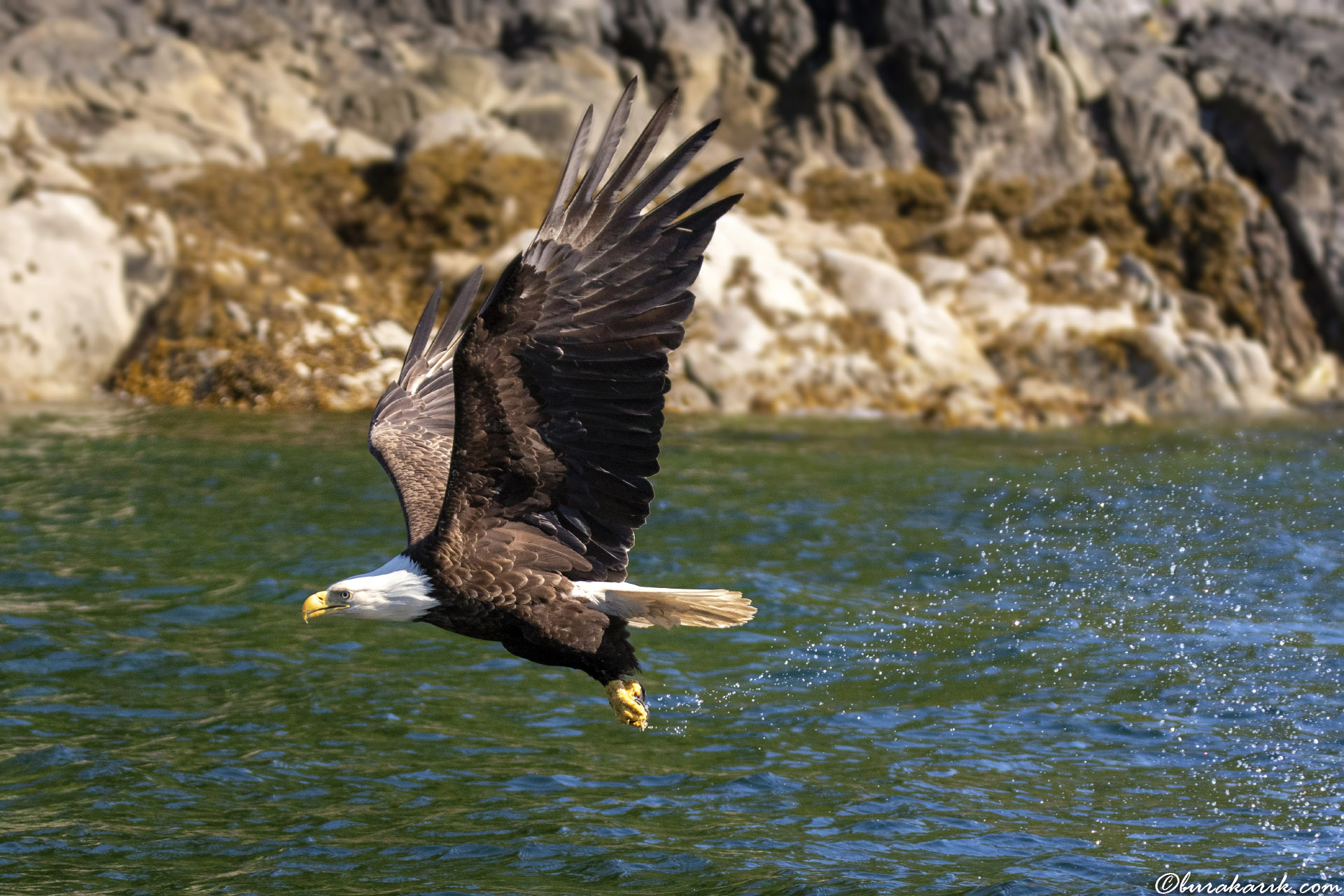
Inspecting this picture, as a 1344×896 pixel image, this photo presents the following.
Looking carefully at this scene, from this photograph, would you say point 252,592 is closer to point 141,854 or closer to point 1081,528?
point 141,854

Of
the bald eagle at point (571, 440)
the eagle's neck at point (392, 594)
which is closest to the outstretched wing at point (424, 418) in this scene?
the bald eagle at point (571, 440)

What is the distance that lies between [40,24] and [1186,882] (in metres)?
21.5

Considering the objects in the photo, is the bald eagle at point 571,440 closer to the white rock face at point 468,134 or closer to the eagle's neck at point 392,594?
the eagle's neck at point 392,594

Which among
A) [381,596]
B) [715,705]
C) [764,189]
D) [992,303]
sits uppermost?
[764,189]

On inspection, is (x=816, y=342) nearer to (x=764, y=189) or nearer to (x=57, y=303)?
(x=764, y=189)

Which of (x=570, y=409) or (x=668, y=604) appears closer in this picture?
(x=570, y=409)

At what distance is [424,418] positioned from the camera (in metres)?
7.37

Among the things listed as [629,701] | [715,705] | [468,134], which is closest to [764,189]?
[468,134]

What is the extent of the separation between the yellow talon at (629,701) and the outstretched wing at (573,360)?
0.60m

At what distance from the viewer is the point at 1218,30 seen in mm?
27984

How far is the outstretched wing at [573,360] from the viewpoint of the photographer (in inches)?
203

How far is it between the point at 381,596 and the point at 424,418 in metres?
1.92

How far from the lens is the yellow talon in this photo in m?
6.05

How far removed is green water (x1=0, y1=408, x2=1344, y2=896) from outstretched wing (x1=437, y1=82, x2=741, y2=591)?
123 centimetres
